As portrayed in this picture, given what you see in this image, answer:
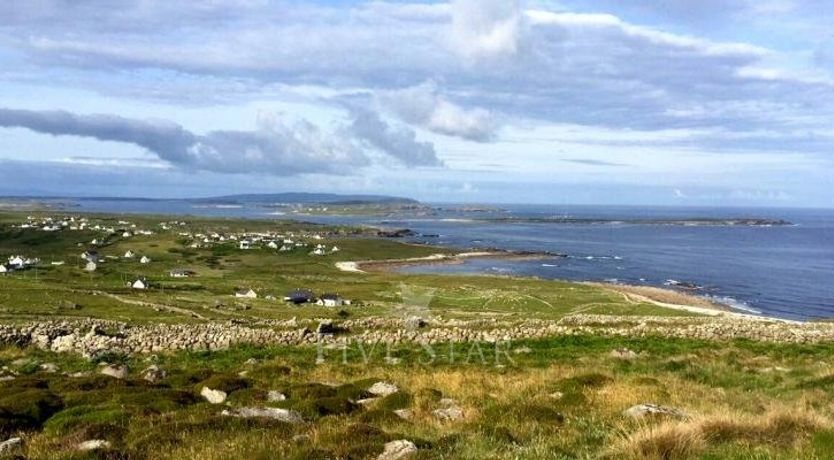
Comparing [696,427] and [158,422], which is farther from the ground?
[696,427]

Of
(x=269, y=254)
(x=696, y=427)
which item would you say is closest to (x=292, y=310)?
(x=696, y=427)

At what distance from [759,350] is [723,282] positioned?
101491 mm

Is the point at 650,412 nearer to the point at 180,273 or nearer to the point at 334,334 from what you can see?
the point at 334,334

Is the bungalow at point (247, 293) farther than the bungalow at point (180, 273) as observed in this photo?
No

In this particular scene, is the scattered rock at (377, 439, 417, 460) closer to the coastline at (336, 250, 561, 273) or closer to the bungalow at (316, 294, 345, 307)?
the bungalow at (316, 294, 345, 307)

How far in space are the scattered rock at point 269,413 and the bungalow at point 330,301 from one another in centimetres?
6660

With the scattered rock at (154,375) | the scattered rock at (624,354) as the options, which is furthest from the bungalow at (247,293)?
the scattered rock at (154,375)

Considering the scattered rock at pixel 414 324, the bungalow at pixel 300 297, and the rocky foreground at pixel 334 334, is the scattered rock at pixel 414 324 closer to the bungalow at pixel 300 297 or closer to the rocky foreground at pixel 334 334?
the rocky foreground at pixel 334 334

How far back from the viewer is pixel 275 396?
18297 millimetres

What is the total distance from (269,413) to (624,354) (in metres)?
19.0

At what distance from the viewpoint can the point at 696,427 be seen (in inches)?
442

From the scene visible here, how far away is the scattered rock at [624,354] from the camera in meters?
28.8

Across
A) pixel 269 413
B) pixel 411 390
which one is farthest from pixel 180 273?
pixel 269 413

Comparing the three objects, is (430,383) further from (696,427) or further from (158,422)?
(696,427)
